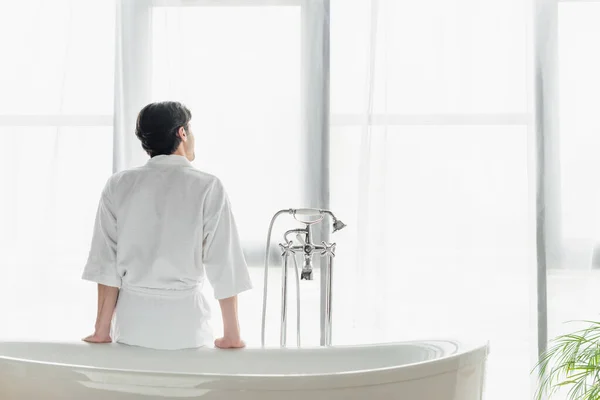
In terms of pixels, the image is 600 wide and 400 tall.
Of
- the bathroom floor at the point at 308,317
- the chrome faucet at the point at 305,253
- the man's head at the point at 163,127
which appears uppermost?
the man's head at the point at 163,127

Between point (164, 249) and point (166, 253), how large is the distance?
0.05ft

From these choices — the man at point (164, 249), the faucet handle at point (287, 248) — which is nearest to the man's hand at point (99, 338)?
the man at point (164, 249)

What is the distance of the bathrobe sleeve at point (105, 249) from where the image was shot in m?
2.15

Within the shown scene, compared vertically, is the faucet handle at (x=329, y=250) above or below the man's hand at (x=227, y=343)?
above

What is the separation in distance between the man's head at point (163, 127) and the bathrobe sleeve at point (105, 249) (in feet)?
0.70

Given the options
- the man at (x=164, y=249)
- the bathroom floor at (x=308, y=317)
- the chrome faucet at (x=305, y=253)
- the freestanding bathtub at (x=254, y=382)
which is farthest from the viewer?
the bathroom floor at (x=308, y=317)

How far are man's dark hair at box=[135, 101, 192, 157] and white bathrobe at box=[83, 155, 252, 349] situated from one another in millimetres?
44

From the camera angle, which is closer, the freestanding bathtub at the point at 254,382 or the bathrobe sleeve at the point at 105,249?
the freestanding bathtub at the point at 254,382

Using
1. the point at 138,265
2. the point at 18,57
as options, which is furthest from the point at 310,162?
the point at 18,57

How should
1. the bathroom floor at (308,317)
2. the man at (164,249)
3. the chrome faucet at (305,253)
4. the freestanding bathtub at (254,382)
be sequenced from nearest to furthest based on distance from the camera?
the freestanding bathtub at (254,382) < the man at (164,249) < the chrome faucet at (305,253) < the bathroom floor at (308,317)

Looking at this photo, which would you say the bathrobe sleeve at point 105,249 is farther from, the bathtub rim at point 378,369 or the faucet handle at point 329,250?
the faucet handle at point 329,250

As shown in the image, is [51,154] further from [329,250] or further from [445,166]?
[445,166]

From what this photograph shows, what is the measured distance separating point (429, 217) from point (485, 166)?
1.06 feet

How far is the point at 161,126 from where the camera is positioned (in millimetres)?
2156
